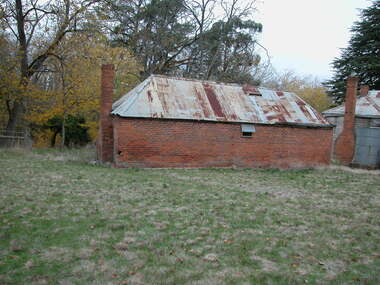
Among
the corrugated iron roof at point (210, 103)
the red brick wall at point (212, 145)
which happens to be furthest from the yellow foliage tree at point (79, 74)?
the red brick wall at point (212, 145)

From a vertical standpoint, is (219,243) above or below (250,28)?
below

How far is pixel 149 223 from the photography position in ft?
19.3

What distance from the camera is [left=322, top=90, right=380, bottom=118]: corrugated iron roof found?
22.1 m

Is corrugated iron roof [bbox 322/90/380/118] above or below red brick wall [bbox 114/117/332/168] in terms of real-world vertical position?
above

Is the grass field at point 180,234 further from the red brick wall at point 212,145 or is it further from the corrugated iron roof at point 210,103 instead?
the corrugated iron roof at point 210,103

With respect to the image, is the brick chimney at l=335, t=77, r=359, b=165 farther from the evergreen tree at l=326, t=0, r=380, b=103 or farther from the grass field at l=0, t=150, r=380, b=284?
the evergreen tree at l=326, t=0, r=380, b=103

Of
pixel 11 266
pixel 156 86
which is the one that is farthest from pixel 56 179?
pixel 156 86

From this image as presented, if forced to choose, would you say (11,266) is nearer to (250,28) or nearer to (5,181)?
(5,181)

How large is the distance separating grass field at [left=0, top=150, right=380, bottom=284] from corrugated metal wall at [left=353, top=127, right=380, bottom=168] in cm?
1089

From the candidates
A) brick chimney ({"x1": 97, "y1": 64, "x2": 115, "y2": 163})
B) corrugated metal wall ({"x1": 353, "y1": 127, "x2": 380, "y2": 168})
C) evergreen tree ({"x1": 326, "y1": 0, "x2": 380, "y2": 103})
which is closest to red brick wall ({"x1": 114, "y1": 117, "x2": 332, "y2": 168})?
brick chimney ({"x1": 97, "y1": 64, "x2": 115, "y2": 163})

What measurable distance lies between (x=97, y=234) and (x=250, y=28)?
26.6m

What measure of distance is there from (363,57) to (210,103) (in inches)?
887

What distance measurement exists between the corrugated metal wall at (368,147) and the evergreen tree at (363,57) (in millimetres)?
13758

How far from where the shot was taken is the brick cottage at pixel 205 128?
14.1 metres
